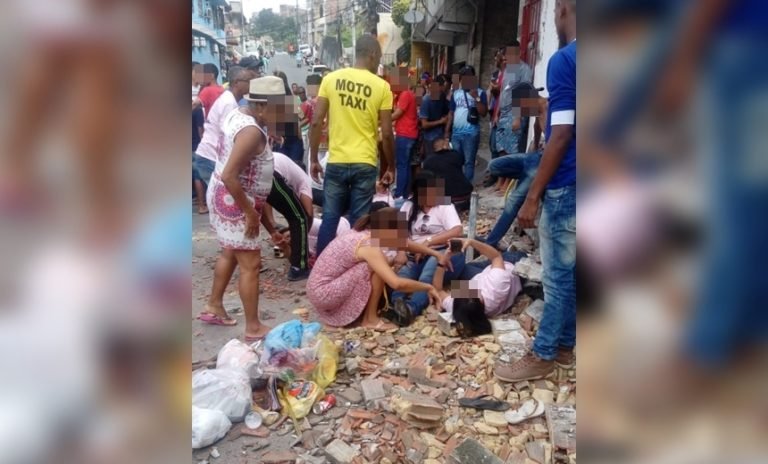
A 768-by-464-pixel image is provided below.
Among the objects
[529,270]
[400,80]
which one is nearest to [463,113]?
[400,80]

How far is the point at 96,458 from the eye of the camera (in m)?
0.74

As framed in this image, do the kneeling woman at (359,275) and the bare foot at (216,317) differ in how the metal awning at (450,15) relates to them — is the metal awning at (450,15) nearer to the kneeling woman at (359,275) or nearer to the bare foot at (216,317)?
the kneeling woman at (359,275)

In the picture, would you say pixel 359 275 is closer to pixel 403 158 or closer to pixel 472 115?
pixel 403 158

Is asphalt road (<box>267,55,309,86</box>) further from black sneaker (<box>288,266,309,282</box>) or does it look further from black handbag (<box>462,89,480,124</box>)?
black sneaker (<box>288,266,309,282</box>)

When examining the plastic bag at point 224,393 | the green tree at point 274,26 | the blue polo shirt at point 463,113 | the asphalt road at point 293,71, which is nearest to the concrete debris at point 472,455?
the plastic bag at point 224,393

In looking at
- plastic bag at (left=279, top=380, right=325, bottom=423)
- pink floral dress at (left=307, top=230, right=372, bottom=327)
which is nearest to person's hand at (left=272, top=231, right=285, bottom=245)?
pink floral dress at (left=307, top=230, right=372, bottom=327)

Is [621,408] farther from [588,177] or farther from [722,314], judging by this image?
[588,177]

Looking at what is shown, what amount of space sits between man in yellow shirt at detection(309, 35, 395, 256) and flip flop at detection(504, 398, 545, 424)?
2.18 m

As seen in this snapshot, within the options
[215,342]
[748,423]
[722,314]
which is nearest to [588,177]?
[722,314]

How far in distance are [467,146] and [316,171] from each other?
278 cm

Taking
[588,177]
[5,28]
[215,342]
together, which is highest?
[5,28]

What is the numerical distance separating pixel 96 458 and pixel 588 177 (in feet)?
2.58

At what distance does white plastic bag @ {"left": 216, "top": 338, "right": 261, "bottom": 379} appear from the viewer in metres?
2.98

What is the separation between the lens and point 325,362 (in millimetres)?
3203
